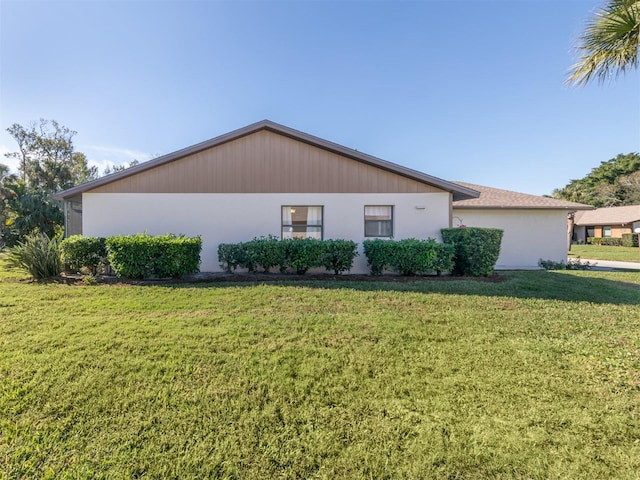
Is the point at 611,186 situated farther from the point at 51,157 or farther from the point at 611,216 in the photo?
the point at 51,157

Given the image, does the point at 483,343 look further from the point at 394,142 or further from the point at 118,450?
the point at 394,142

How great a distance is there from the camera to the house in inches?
372

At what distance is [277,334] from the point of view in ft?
14.6

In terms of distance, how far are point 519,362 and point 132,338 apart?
213 inches

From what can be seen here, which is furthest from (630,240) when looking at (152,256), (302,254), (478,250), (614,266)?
(152,256)

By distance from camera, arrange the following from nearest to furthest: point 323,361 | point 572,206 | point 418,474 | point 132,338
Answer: point 418,474 → point 323,361 → point 132,338 → point 572,206

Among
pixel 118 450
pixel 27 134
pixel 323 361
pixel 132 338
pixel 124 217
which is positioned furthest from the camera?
pixel 27 134

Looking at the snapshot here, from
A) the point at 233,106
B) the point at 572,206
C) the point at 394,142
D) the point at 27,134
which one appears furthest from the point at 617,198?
the point at 27,134

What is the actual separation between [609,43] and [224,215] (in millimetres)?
10672

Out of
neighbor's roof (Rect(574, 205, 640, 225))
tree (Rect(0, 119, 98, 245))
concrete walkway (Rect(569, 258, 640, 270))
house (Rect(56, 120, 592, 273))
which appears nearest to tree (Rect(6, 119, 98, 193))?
tree (Rect(0, 119, 98, 245))

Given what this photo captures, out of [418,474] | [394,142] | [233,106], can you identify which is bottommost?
[418,474]

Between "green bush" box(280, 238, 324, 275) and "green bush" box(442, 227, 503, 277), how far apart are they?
434 cm

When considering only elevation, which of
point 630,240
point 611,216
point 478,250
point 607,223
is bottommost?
point 478,250

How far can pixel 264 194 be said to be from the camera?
9617 millimetres
